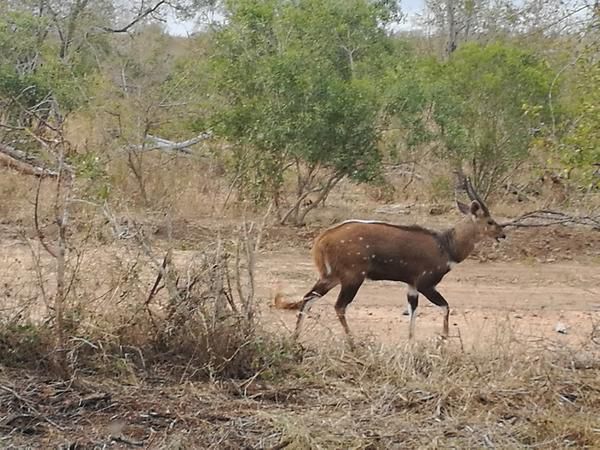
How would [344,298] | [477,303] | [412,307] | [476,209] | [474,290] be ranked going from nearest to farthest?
1. [344,298]
2. [412,307]
3. [476,209]
4. [477,303]
5. [474,290]

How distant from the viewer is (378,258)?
9953 mm

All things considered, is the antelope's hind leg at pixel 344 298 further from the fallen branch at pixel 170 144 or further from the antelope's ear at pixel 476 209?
the fallen branch at pixel 170 144

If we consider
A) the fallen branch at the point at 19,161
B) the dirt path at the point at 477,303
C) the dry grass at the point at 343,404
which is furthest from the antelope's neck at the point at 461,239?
the fallen branch at the point at 19,161

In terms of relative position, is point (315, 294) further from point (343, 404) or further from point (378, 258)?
point (343, 404)

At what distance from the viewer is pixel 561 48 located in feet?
30.8

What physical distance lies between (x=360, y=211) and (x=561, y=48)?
9.36 meters

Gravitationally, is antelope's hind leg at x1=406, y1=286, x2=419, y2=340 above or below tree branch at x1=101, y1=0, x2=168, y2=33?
below

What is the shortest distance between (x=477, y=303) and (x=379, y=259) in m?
2.82

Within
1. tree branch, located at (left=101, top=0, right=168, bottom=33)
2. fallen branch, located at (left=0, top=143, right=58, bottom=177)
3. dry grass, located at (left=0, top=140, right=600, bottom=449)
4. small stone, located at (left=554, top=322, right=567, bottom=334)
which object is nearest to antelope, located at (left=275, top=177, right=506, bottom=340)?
small stone, located at (left=554, top=322, right=567, bottom=334)

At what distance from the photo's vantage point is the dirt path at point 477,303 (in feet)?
30.5

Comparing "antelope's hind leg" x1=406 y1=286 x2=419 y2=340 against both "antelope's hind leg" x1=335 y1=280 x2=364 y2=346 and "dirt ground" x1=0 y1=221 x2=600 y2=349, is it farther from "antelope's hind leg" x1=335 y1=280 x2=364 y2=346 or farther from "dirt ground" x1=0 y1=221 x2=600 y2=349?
"antelope's hind leg" x1=335 y1=280 x2=364 y2=346

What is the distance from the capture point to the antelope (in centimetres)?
975

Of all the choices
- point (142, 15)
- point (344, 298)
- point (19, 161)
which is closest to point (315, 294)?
point (344, 298)

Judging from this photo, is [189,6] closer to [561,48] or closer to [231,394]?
[561,48]
